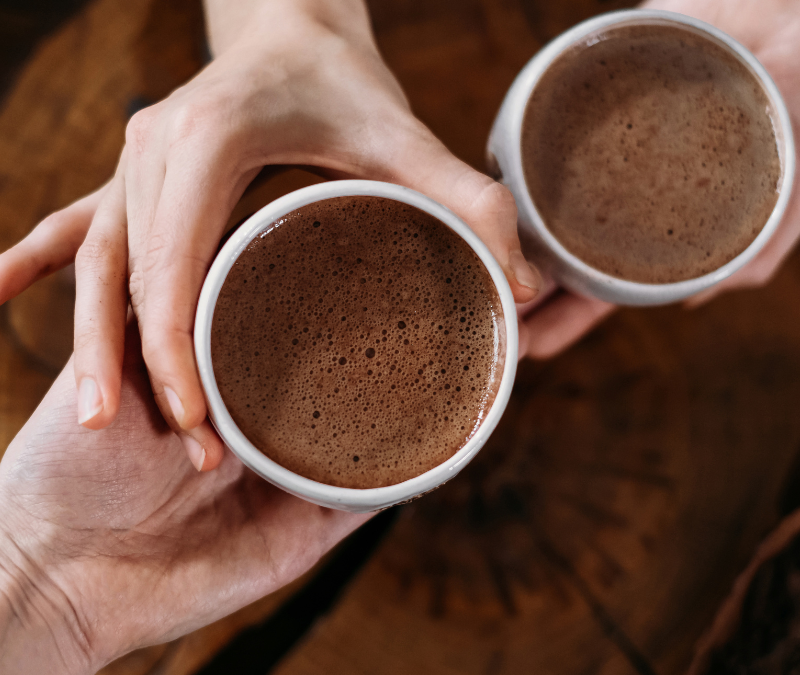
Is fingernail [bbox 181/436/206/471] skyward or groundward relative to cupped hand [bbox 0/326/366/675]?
skyward

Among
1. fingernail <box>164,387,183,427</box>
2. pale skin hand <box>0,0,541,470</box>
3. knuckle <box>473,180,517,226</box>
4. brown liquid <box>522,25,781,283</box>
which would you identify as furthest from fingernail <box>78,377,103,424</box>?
brown liquid <box>522,25,781,283</box>

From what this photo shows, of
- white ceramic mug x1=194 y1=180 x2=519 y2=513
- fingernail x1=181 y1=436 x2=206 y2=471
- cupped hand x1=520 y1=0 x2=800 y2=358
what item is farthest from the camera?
cupped hand x1=520 y1=0 x2=800 y2=358

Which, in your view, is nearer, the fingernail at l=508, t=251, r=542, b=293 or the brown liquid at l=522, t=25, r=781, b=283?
the fingernail at l=508, t=251, r=542, b=293

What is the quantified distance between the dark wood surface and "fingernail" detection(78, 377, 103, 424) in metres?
0.46

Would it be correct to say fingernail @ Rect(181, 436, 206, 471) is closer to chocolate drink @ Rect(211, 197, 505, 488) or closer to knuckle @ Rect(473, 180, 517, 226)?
chocolate drink @ Rect(211, 197, 505, 488)

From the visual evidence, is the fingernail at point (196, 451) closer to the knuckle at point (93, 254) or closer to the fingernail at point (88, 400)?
the fingernail at point (88, 400)

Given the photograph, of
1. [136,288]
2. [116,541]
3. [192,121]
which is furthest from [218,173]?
[116,541]

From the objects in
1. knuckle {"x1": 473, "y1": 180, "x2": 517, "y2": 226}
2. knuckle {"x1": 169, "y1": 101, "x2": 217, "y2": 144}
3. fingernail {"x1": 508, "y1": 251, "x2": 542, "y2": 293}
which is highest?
knuckle {"x1": 169, "y1": 101, "x2": 217, "y2": 144}

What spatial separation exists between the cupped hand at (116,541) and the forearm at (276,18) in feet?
1.40

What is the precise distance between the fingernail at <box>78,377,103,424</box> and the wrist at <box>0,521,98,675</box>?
0.21 metres

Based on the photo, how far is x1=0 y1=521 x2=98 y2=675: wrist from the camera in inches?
27.6

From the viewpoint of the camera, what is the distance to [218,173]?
66 centimetres

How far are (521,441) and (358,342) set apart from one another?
618 millimetres

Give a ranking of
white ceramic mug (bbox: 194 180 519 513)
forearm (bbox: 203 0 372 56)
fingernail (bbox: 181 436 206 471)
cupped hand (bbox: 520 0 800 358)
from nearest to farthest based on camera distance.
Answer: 1. white ceramic mug (bbox: 194 180 519 513)
2. fingernail (bbox: 181 436 206 471)
3. forearm (bbox: 203 0 372 56)
4. cupped hand (bbox: 520 0 800 358)
